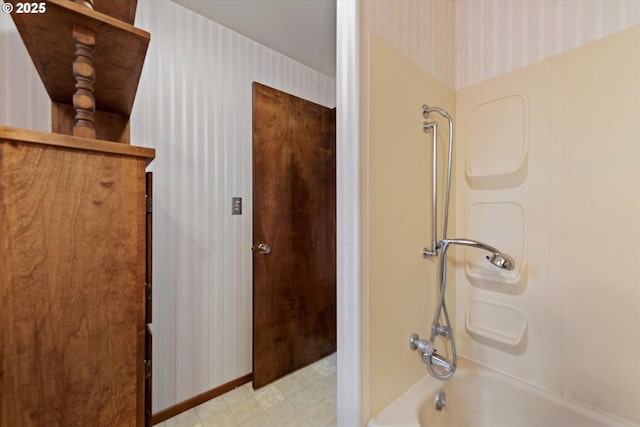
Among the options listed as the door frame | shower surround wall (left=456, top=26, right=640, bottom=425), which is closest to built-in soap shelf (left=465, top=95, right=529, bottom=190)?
shower surround wall (left=456, top=26, right=640, bottom=425)

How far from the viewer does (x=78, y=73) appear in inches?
25.7

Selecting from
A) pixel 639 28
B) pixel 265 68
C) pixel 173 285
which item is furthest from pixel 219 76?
pixel 639 28

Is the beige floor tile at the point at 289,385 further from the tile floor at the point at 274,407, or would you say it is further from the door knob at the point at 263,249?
the door knob at the point at 263,249

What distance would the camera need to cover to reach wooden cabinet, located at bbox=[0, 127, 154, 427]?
0.55m

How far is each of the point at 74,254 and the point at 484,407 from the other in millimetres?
1739

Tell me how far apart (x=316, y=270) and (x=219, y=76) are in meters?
1.62

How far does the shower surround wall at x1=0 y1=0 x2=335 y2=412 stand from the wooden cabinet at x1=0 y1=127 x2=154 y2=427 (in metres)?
0.99

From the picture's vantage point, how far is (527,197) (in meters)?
1.22

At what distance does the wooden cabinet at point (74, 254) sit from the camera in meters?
0.56

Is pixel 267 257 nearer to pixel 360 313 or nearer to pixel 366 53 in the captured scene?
pixel 360 313

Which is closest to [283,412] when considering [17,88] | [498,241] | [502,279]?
[502,279]

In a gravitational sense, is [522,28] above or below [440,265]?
above

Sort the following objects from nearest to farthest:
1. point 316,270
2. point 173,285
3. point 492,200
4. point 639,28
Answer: point 639,28 → point 492,200 → point 173,285 → point 316,270

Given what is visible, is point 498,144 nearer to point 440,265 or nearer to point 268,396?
point 440,265
